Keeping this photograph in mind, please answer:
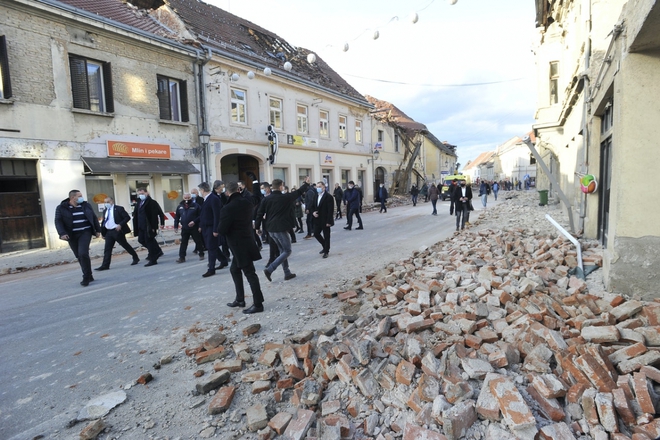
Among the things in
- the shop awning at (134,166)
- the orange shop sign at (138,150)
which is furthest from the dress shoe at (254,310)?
the orange shop sign at (138,150)

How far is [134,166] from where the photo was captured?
13.8 meters

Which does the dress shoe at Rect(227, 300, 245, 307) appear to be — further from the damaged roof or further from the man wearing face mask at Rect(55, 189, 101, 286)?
the damaged roof

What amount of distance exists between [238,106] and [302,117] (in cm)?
500

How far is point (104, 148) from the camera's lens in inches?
523

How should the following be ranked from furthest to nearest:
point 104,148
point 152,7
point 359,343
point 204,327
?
point 152,7 < point 104,148 < point 204,327 < point 359,343

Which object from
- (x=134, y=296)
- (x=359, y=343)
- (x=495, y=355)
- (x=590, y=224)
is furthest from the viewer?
(x=590, y=224)

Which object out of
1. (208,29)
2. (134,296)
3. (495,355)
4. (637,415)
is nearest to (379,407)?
(495,355)

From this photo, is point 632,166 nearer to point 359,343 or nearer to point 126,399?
point 359,343

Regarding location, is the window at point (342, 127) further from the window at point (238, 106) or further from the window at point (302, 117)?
the window at point (238, 106)

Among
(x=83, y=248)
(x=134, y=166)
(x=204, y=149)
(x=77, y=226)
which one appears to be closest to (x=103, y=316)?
(x=83, y=248)

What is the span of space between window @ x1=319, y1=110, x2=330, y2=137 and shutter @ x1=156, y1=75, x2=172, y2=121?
10470 mm

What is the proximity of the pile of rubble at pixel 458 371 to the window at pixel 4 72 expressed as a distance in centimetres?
1207

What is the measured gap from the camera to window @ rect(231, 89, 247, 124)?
18231 millimetres

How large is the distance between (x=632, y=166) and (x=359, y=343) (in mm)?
3490
